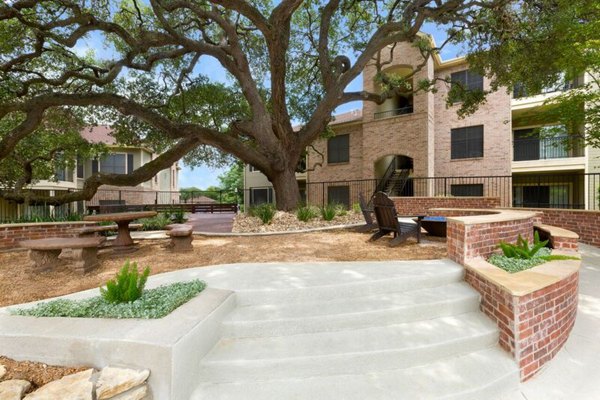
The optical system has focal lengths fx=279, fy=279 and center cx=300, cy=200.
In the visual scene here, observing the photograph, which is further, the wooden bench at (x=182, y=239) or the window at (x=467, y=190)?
the window at (x=467, y=190)

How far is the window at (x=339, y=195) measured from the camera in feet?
62.9

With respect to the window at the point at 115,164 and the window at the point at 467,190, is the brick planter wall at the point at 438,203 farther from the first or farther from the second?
the window at the point at 115,164

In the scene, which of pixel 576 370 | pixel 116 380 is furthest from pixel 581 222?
pixel 116 380

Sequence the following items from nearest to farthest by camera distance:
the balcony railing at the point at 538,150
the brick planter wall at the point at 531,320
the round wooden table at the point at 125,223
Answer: the brick planter wall at the point at 531,320 < the round wooden table at the point at 125,223 < the balcony railing at the point at 538,150

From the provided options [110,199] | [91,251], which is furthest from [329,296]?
[110,199]

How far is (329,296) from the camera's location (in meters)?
3.31

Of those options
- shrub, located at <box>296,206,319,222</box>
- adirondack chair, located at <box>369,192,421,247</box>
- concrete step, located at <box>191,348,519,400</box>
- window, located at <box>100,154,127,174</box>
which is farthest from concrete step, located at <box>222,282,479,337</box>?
window, located at <box>100,154,127,174</box>

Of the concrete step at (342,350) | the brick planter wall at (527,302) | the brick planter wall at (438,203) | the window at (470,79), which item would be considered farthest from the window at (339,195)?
the concrete step at (342,350)

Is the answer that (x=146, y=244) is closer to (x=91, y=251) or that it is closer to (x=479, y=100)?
(x=91, y=251)

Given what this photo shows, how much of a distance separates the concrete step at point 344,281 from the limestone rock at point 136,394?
1244mm

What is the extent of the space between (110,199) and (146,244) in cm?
2089

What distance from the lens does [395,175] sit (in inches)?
695

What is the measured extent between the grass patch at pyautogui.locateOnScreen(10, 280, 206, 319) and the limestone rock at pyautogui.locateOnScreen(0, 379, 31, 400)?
65cm

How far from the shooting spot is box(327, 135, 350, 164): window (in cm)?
1975
